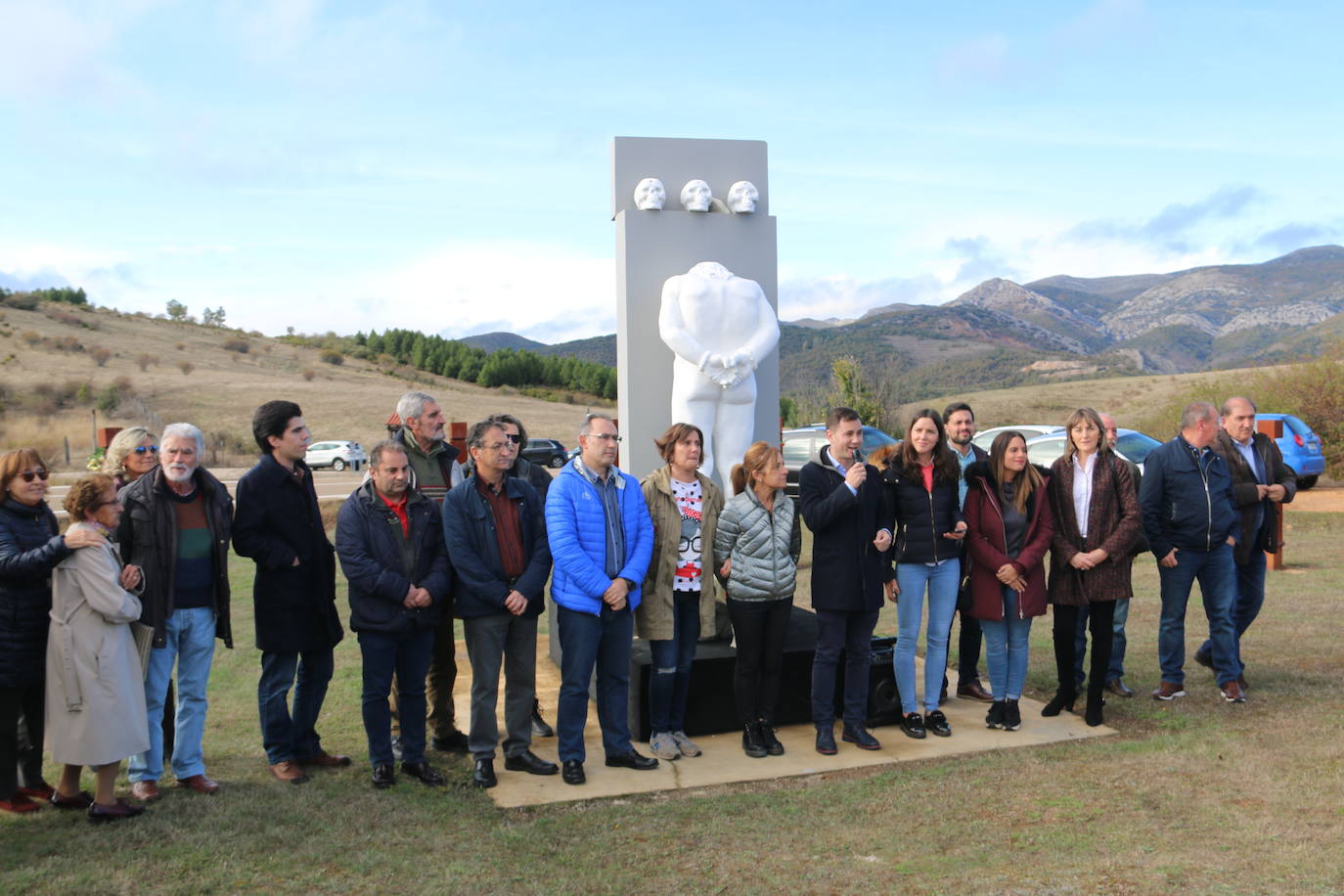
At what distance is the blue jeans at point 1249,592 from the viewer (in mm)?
6051

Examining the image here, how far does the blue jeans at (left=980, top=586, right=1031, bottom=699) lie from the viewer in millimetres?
5309

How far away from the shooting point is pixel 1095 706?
5.40m

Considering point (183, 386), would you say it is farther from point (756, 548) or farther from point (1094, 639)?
point (1094, 639)

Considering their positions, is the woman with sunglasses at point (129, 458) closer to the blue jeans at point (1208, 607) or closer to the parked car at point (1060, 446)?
the blue jeans at point (1208, 607)

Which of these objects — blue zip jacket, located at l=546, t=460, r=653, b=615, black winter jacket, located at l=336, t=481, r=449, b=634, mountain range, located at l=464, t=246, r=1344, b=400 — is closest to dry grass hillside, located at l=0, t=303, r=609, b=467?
mountain range, located at l=464, t=246, r=1344, b=400

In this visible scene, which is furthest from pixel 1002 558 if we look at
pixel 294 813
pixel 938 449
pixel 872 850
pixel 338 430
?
pixel 338 430

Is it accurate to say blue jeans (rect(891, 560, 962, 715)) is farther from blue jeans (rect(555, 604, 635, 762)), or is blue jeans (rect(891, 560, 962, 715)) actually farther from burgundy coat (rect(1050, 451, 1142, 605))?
blue jeans (rect(555, 604, 635, 762))

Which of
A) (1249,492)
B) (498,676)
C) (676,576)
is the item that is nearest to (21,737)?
(498,676)

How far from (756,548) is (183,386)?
48384 millimetres

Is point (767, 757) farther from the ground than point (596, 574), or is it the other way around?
point (596, 574)

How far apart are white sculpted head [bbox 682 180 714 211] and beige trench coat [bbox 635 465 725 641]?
7.77 feet

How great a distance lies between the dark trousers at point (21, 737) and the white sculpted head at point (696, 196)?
4.52m

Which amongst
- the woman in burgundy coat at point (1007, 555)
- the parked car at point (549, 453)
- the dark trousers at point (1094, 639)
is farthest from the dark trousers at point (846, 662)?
the parked car at point (549, 453)

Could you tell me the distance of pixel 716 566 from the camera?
16.4 ft
